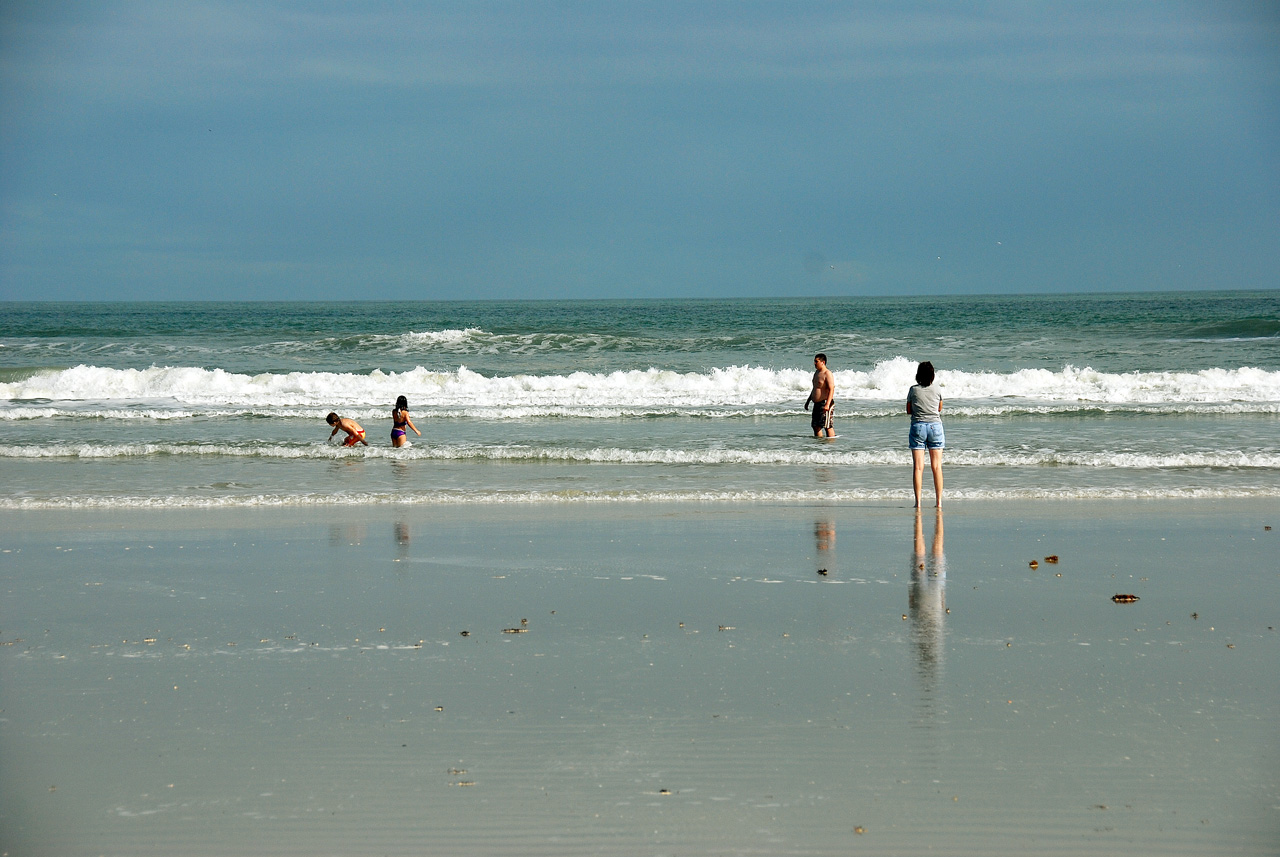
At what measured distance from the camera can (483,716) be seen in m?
4.49

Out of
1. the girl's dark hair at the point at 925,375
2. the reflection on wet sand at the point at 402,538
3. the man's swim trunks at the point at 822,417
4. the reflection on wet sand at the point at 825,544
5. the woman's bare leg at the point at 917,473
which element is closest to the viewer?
the reflection on wet sand at the point at 825,544

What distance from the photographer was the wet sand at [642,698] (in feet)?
11.7

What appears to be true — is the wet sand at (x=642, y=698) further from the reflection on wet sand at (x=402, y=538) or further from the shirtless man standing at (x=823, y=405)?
the shirtless man standing at (x=823, y=405)

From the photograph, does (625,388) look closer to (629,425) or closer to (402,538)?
(629,425)

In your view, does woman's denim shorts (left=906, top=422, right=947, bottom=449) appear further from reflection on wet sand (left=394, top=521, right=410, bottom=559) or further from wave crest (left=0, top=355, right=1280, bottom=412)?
wave crest (left=0, top=355, right=1280, bottom=412)

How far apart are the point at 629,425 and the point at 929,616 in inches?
457

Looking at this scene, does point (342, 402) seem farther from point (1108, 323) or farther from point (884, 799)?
point (1108, 323)

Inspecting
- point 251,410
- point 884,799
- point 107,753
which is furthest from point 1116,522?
point 251,410

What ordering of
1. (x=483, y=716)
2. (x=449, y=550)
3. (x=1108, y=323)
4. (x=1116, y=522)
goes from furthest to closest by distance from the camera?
(x=1108, y=323)
(x=1116, y=522)
(x=449, y=550)
(x=483, y=716)

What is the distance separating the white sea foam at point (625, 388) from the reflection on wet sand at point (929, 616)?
11.9m

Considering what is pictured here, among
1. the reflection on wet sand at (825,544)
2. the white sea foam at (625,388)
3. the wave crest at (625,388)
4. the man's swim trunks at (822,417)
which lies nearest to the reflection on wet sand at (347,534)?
the reflection on wet sand at (825,544)

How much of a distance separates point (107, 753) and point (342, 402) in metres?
18.0

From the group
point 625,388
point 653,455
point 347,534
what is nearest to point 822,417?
point 653,455

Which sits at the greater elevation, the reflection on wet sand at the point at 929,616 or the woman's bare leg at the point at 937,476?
the woman's bare leg at the point at 937,476
